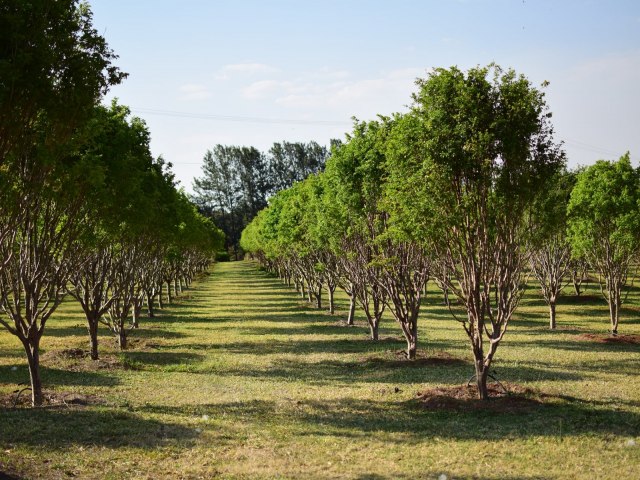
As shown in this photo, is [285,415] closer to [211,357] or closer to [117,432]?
[117,432]

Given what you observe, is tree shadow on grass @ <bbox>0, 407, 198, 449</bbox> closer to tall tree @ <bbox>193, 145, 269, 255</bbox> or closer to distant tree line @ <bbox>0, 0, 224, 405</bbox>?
distant tree line @ <bbox>0, 0, 224, 405</bbox>

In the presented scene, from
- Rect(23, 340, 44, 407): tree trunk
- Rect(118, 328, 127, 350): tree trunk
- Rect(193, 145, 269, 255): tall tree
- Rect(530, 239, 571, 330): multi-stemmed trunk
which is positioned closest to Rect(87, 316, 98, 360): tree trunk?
Rect(118, 328, 127, 350): tree trunk

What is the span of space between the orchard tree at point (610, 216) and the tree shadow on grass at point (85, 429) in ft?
81.7

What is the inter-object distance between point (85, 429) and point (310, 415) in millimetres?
5355

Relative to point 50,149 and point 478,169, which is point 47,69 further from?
point 478,169

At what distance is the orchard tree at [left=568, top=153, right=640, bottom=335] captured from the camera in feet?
105

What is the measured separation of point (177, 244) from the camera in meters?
44.6

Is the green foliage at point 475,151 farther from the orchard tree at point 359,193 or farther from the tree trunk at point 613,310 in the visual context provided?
the tree trunk at point 613,310

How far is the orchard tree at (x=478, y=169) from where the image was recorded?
15.5 m

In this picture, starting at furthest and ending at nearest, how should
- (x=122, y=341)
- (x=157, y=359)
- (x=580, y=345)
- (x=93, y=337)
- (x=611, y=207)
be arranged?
(x=611, y=207)
(x=580, y=345)
(x=122, y=341)
(x=157, y=359)
(x=93, y=337)

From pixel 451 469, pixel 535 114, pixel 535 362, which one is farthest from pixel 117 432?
pixel 535 362

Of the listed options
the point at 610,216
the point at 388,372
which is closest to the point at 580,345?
the point at 610,216

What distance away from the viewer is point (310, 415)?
15.5 meters

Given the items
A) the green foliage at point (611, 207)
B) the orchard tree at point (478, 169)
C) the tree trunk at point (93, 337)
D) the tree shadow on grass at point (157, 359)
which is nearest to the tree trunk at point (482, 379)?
the orchard tree at point (478, 169)
